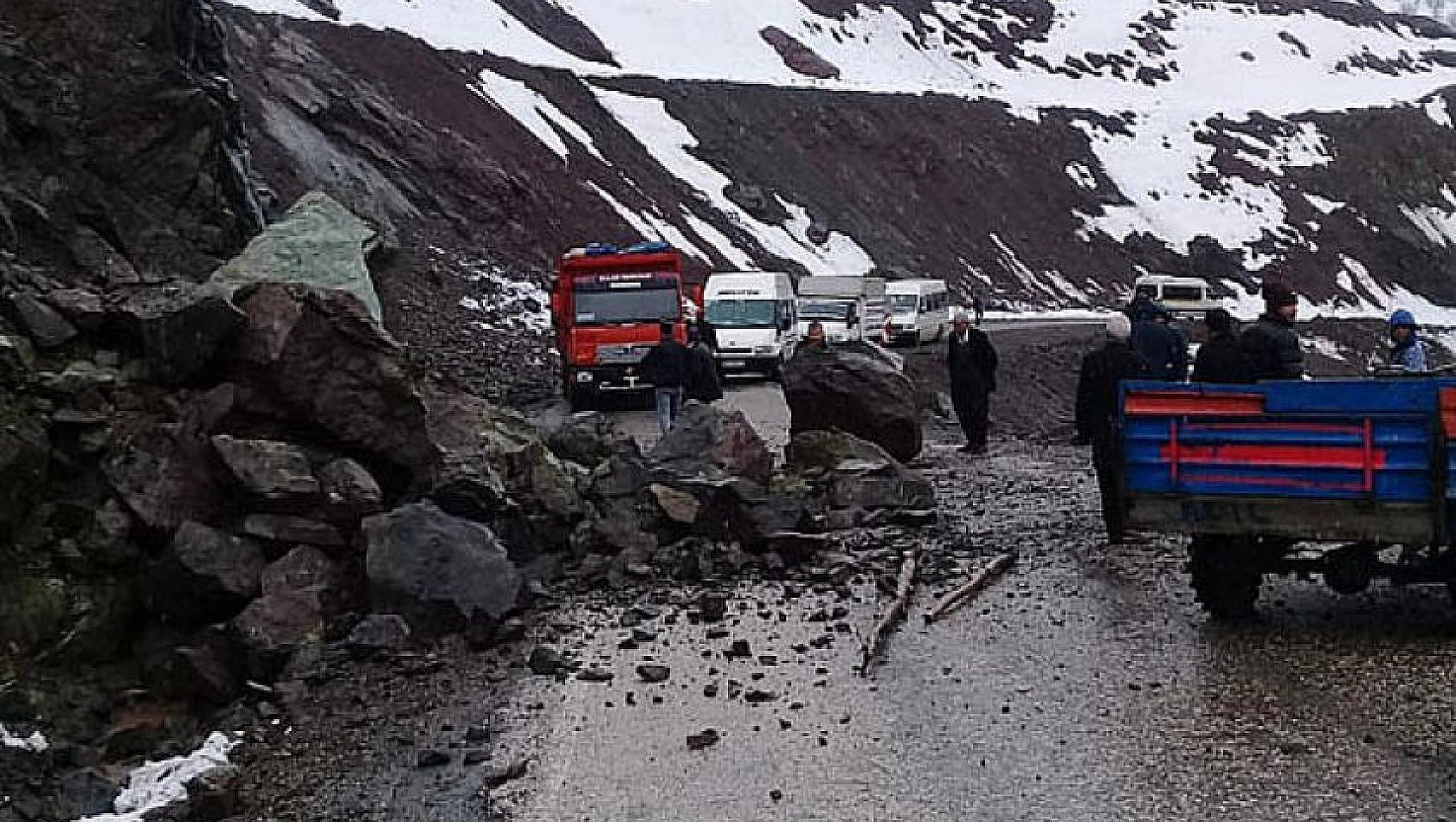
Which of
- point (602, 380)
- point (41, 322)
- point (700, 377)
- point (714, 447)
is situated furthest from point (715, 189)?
point (41, 322)

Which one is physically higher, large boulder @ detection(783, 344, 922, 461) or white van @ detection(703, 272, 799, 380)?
large boulder @ detection(783, 344, 922, 461)

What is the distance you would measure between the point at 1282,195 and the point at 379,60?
193ft

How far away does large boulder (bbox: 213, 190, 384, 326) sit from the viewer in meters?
17.2

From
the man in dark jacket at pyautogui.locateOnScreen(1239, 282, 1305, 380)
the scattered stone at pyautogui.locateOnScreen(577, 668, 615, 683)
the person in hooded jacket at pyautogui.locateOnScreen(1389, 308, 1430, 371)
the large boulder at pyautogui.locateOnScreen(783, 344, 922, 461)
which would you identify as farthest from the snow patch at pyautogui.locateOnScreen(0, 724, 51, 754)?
the large boulder at pyautogui.locateOnScreen(783, 344, 922, 461)

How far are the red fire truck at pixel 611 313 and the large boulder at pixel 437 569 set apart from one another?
1474cm

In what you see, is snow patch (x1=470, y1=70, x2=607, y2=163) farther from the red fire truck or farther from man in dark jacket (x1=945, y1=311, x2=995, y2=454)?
man in dark jacket (x1=945, y1=311, x2=995, y2=454)

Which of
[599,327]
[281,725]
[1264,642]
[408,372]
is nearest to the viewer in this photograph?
[281,725]

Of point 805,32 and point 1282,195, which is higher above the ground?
point 805,32

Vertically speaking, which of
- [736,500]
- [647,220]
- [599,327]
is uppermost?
[736,500]

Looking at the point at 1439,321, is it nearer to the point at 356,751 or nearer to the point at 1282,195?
the point at 1282,195

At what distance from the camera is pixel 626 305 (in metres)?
26.5

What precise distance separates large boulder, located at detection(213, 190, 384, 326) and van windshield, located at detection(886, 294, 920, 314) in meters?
23.4

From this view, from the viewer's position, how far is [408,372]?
498 inches

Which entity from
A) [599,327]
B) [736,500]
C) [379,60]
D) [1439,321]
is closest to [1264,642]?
[736,500]
